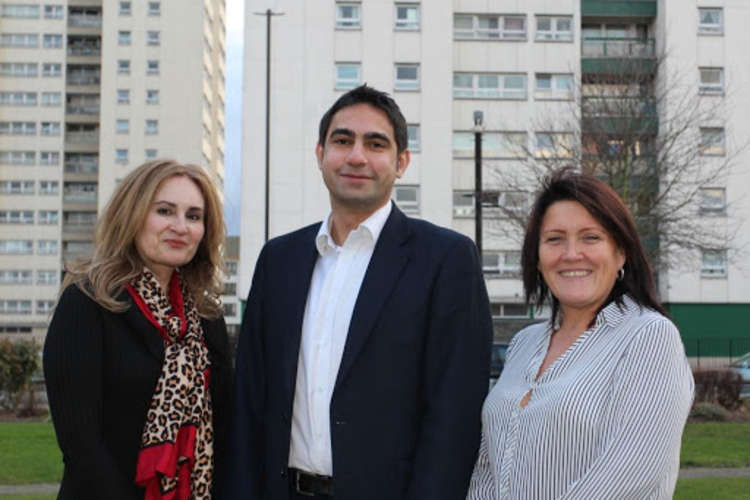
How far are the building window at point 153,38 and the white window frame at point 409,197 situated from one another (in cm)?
3515

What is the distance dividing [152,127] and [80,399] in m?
66.9

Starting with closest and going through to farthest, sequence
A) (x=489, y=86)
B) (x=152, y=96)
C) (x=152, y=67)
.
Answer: (x=489, y=86), (x=152, y=67), (x=152, y=96)

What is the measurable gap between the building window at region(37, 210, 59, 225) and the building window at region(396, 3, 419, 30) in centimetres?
3962

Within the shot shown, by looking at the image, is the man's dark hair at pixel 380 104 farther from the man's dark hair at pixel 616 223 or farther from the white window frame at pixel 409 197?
the white window frame at pixel 409 197

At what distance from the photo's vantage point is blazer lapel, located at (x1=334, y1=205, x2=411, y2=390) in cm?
365

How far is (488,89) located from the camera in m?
41.7

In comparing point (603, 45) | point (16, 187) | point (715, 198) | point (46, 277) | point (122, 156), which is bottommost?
point (46, 277)

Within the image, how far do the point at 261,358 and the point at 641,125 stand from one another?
2048cm

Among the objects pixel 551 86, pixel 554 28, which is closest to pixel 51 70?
pixel 554 28

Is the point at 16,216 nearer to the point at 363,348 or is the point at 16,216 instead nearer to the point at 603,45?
the point at 603,45

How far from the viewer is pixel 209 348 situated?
173 inches

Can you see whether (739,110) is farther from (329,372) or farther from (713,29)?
(329,372)

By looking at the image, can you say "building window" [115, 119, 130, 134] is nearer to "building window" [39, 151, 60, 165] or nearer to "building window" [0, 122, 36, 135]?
"building window" [39, 151, 60, 165]

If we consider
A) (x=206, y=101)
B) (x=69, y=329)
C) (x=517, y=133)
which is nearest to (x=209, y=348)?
(x=69, y=329)
